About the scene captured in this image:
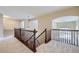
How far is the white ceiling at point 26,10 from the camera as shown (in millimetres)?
1668

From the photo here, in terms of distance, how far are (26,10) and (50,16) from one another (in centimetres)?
45

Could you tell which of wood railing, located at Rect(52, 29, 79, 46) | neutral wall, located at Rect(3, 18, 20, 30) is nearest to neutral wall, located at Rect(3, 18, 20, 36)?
neutral wall, located at Rect(3, 18, 20, 30)

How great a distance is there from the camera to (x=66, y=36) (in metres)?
1.82

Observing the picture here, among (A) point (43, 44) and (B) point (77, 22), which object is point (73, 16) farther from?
(A) point (43, 44)

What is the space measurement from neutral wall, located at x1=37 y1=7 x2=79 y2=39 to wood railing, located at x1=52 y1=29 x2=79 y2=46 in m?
0.13

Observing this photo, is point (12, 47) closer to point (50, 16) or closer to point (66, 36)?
point (50, 16)

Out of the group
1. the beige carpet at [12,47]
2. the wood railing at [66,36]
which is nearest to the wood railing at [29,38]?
the beige carpet at [12,47]

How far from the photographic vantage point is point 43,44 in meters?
1.85

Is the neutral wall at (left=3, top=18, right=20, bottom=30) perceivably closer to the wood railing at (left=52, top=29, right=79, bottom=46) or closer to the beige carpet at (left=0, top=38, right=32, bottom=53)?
the beige carpet at (left=0, top=38, right=32, bottom=53)

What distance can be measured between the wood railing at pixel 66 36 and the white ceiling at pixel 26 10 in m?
0.41
